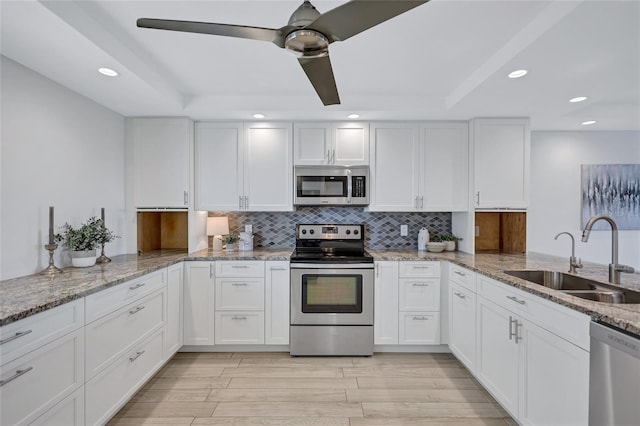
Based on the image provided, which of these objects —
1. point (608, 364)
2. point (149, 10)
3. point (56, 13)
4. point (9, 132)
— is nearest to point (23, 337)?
point (9, 132)

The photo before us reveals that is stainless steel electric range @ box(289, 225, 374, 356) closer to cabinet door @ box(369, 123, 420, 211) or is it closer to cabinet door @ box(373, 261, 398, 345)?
cabinet door @ box(373, 261, 398, 345)

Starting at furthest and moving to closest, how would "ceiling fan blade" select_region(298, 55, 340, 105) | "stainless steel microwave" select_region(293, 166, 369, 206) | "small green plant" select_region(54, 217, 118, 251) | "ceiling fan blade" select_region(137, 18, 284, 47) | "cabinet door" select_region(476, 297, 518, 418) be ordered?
"stainless steel microwave" select_region(293, 166, 369, 206), "small green plant" select_region(54, 217, 118, 251), "cabinet door" select_region(476, 297, 518, 418), "ceiling fan blade" select_region(298, 55, 340, 105), "ceiling fan blade" select_region(137, 18, 284, 47)

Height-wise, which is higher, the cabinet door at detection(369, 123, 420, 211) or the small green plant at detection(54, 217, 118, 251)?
the cabinet door at detection(369, 123, 420, 211)

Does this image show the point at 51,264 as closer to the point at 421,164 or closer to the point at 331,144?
the point at 331,144

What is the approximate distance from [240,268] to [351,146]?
168cm

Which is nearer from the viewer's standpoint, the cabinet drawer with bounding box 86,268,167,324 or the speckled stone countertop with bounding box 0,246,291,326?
the speckled stone countertop with bounding box 0,246,291,326

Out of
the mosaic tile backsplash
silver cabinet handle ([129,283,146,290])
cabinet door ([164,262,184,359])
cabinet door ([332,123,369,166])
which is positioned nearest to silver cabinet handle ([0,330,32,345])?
silver cabinet handle ([129,283,146,290])

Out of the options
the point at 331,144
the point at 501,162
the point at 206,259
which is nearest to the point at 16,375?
the point at 206,259

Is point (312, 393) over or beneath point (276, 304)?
beneath

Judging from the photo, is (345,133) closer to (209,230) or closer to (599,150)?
(209,230)

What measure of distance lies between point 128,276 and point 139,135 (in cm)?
171

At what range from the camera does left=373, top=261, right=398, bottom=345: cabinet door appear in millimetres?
3031

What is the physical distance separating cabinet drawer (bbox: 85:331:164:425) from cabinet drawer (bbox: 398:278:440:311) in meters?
2.16

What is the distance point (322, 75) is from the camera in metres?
1.54
